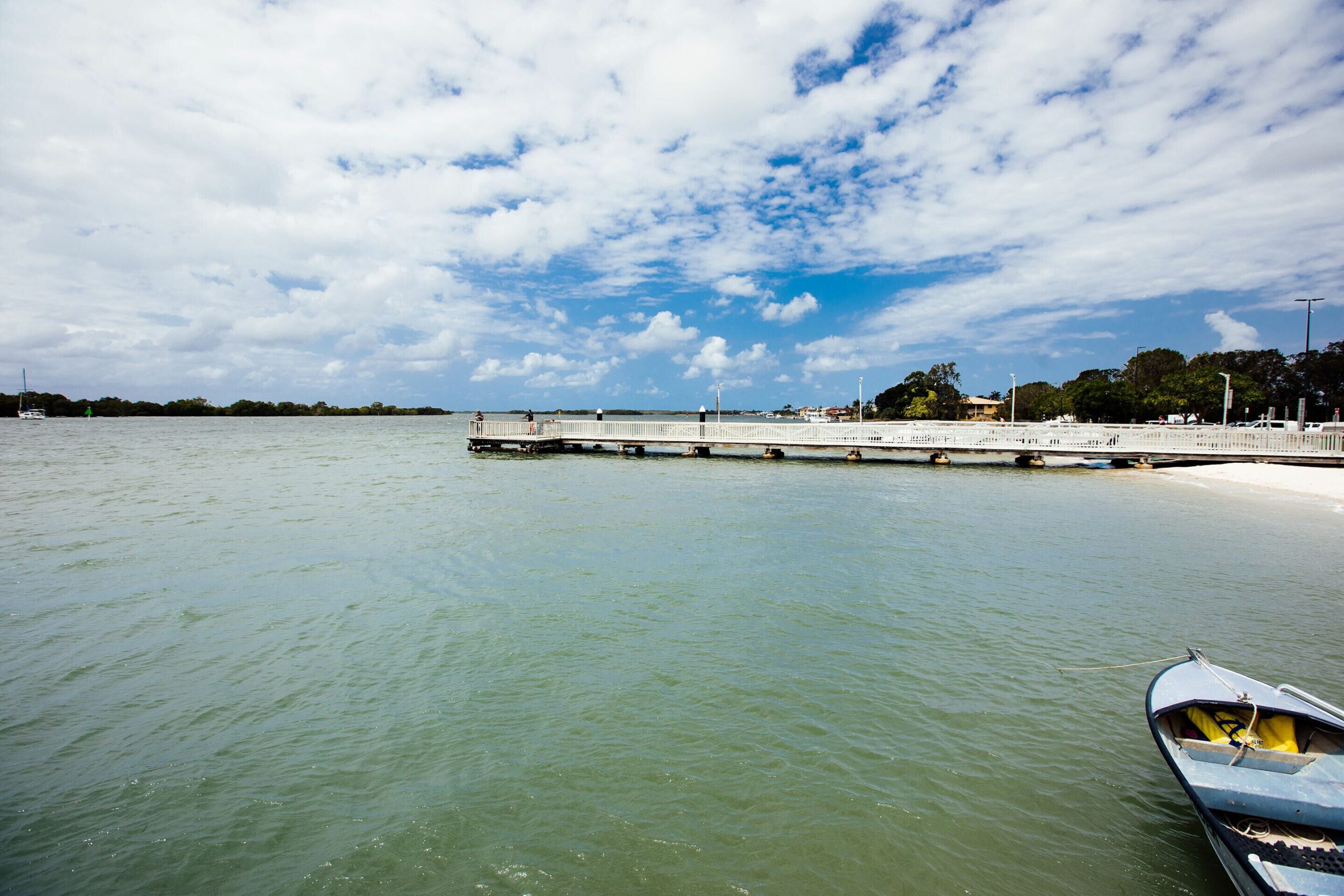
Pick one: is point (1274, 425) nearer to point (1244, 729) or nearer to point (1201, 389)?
point (1201, 389)

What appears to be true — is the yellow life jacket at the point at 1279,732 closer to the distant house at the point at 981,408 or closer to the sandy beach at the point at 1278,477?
the sandy beach at the point at 1278,477

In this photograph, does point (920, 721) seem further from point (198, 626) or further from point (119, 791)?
point (198, 626)

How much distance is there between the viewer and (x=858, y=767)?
5.77 m

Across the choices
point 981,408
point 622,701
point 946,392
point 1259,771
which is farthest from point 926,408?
point 1259,771

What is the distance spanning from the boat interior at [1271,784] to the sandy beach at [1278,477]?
24.2 meters

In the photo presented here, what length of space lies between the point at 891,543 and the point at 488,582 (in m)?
9.53

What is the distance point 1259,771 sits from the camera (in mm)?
4641

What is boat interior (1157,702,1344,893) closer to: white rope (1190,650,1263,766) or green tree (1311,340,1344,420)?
white rope (1190,650,1263,766)

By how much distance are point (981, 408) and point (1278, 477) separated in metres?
92.9

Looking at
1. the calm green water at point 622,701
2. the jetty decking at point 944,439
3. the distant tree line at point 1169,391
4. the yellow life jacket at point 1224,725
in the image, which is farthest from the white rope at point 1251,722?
the distant tree line at point 1169,391

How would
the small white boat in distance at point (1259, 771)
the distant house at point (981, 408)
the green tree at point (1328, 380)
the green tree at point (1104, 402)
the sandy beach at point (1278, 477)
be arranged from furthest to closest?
1. the distant house at point (981, 408)
2. the green tree at point (1328, 380)
3. the green tree at point (1104, 402)
4. the sandy beach at point (1278, 477)
5. the small white boat in distance at point (1259, 771)

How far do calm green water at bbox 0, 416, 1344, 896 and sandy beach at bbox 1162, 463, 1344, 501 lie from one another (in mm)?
9233

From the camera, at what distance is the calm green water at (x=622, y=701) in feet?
15.3

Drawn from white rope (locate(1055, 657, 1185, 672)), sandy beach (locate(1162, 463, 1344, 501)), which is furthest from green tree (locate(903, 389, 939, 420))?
white rope (locate(1055, 657, 1185, 672))
